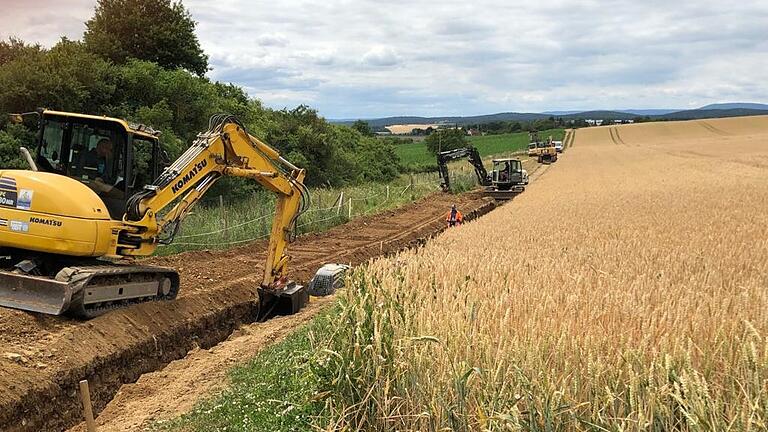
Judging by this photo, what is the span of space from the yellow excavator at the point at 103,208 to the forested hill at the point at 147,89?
12.1 metres

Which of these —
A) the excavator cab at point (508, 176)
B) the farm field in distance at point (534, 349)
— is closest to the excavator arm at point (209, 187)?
the farm field in distance at point (534, 349)

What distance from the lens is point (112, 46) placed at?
99.3ft

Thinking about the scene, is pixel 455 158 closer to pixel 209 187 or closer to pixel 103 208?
pixel 209 187

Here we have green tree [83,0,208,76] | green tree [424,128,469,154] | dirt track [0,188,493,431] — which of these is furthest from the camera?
green tree [424,128,469,154]

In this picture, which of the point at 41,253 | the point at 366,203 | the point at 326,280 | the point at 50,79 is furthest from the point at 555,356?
the point at 366,203

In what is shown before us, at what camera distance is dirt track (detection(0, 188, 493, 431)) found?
7621 mm

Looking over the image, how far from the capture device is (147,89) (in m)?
25.5

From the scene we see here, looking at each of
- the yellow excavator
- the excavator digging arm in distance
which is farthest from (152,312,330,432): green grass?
the excavator digging arm in distance

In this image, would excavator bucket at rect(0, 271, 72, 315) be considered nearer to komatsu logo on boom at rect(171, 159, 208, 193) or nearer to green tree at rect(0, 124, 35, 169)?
komatsu logo on boom at rect(171, 159, 208, 193)

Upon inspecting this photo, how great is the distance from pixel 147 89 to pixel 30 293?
1817 centimetres

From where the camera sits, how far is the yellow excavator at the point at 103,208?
350 inches

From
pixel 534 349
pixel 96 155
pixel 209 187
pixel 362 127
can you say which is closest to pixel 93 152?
pixel 96 155

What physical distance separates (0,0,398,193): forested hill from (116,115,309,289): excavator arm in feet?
39.4

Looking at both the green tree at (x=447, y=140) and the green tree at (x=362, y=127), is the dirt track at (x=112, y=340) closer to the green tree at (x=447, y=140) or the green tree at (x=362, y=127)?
the green tree at (x=362, y=127)
